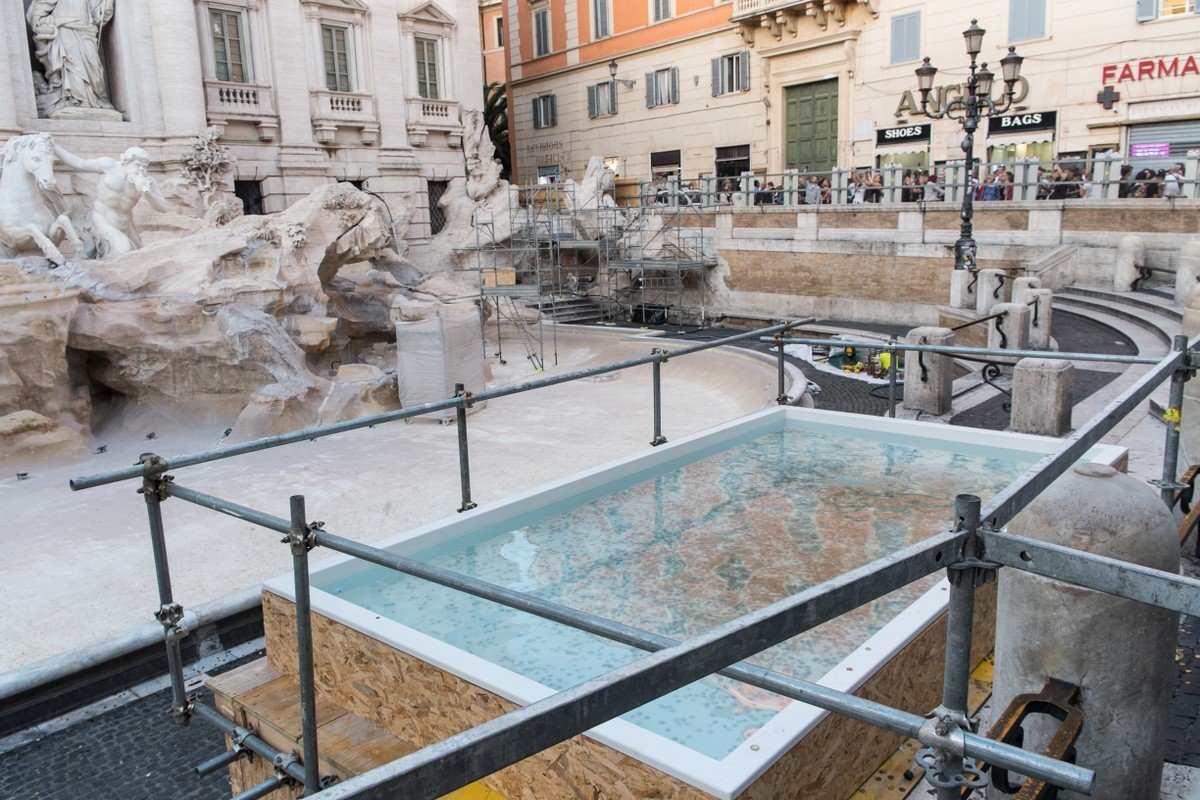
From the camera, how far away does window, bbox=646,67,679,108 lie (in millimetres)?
32719

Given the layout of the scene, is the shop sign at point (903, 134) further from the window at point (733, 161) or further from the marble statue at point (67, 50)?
the marble statue at point (67, 50)

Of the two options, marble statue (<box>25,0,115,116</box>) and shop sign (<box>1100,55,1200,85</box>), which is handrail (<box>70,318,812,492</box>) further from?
marble statue (<box>25,0,115,116</box>)

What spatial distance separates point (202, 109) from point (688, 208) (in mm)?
13322

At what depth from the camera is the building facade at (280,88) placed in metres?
22.3

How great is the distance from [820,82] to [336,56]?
14.9 metres

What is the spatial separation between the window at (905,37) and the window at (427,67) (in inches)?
572

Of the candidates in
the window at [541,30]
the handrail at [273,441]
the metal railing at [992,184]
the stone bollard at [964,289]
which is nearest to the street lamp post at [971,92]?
the stone bollard at [964,289]

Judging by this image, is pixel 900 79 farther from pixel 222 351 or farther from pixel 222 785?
pixel 222 785

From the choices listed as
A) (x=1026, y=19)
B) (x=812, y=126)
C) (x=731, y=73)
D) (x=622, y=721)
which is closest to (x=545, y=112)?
(x=731, y=73)

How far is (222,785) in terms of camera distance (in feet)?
17.9

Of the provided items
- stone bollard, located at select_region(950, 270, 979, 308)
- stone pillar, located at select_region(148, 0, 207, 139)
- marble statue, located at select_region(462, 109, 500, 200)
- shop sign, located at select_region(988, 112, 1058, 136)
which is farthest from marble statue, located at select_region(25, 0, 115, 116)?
shop sign, located at select_region(988, 112, 1058, 136)

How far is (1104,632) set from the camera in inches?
107

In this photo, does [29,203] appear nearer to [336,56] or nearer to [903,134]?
[336,56]

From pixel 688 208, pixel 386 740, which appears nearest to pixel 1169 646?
pixel 386 740
